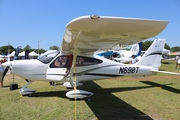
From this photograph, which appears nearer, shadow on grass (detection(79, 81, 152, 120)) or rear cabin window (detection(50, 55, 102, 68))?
shadow on grass (detection(79, 81, 152, 120))

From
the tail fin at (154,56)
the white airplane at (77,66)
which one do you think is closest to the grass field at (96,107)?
the white airplane at (77,66)

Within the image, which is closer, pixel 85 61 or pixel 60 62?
pixel 60 62

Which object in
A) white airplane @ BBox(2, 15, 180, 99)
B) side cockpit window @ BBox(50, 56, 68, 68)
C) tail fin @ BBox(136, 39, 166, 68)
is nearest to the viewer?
white airplane @ BBox(2, 15, 180, 99)

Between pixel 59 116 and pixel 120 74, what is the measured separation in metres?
3.76

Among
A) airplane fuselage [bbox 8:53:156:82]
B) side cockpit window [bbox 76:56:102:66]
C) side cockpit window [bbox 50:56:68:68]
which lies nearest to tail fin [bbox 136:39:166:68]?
airplane fuselage [bbox 8:53:156:82]

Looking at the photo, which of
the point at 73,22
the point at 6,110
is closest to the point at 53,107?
the point at 6,110

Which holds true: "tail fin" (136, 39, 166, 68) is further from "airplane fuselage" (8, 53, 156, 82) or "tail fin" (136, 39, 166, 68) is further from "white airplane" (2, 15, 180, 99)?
"airplane fuselage" (8, 53, 156, 82)

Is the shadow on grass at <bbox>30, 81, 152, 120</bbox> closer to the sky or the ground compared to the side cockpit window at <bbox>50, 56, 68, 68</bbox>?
closer to the ground

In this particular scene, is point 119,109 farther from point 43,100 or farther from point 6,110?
point 6,110

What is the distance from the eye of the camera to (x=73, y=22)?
98.1 inches

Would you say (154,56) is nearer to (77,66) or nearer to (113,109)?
(77,66)

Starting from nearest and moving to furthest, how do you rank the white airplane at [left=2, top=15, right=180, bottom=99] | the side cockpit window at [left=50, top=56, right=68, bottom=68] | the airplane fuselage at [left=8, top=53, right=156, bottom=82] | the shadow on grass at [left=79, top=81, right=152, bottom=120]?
the shadow on grass at [left=79, top=81, right=152, bottom=120] < the white airplane at [left=2, top=15, right=180, bottom=99] < the airplane fuselage at [left=8, top=53, right=156, bottom=82] < the side cockpit window at [left=50, top=56, right=68, bottom=68]

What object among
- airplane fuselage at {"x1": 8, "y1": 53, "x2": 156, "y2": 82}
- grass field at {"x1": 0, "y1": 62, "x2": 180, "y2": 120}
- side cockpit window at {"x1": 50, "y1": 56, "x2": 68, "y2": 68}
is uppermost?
side cockpit window at {"x1": 50, "y1": 56, "x2": 68, "y2": 68}

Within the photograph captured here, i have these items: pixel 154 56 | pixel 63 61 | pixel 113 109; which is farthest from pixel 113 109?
pixel 154 56
